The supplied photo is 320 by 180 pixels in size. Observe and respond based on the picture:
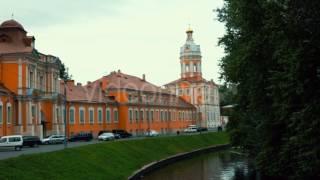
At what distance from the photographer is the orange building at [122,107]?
79500mm

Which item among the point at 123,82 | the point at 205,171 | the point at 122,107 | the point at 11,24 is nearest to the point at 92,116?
the point at 122,107

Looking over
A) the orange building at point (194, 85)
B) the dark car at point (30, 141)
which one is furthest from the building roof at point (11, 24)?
the orange building at point (194, 85)

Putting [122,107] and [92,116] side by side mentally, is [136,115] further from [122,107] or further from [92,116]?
[92,116]

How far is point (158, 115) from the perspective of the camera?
101688mm

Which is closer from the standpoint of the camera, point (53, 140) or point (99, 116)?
point (53, 140)

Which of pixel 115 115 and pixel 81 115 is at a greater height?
pixel 115 115

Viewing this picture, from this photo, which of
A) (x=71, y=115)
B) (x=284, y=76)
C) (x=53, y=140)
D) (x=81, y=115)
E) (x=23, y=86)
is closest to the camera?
(x=284, y=76)

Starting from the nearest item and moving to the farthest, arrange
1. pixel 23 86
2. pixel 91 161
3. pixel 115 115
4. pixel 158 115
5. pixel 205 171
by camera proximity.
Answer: pixel 91 161 → pixel 205 171 → pixel 23 86 → pixel 115 115 → pixel 158 115

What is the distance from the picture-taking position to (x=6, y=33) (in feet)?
213

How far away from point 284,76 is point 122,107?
6972cm

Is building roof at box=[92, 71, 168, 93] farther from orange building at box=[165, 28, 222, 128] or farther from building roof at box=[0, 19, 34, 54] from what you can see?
building roof at box=[0, 19, 34, 54]

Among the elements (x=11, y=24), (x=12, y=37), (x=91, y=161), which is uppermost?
(x=11, y=24)

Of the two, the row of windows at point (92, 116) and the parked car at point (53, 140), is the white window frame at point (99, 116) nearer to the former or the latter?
the row of windows at point (92, 116)

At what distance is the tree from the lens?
1905 cm
